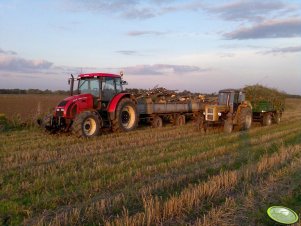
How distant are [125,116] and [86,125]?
6.88 feet

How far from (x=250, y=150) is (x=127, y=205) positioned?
230 inches

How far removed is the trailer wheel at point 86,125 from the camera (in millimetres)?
12508

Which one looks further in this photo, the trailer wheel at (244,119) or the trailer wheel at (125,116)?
the trailer wheel at (244,119)

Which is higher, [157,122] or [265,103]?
[265,103]

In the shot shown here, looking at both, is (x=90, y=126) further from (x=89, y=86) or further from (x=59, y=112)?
(x=89, y=86)

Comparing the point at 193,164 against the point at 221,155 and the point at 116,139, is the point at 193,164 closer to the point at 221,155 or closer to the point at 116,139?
the point at 221,155

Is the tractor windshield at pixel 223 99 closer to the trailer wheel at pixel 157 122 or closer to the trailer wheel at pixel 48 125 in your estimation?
the trailer wheel at pixel 157 122

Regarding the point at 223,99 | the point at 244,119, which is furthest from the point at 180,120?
the point at 244,119

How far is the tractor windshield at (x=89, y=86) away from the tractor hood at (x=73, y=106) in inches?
17.1

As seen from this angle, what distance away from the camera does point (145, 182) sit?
6.95 m

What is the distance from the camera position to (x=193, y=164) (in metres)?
8.61

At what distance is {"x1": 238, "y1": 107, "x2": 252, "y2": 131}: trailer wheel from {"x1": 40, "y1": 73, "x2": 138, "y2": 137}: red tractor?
155 inches

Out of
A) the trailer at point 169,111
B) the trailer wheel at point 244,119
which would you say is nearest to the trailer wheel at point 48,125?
the trailer at point 169,111

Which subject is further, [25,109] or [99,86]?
[25,109]
